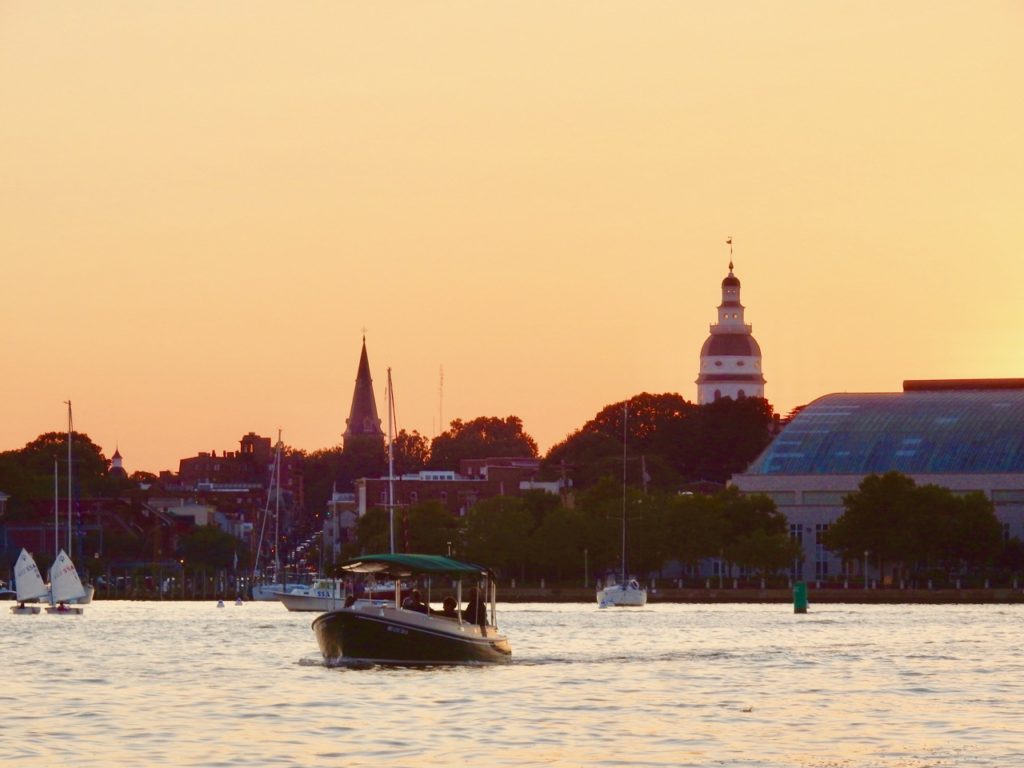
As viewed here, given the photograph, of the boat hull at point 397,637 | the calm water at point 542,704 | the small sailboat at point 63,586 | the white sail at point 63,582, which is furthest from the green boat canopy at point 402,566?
the white sail at point 63,582

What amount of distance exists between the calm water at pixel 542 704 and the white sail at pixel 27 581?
61.2 m

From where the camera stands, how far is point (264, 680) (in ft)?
244

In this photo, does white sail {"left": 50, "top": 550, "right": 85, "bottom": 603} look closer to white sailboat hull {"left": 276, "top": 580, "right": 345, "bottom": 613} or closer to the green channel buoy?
white sailboat hull {"left": 276, "top": 580, "right": 345, "bottom": 613}

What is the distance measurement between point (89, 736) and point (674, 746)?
12.4 m

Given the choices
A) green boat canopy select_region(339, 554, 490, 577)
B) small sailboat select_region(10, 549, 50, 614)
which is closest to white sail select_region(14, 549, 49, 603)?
small sailboat select_region(10, 549, 50, 614)

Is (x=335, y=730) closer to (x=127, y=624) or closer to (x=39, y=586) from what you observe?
(x=127, y=624)

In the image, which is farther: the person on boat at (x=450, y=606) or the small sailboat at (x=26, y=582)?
the small sailboat at (x=26, y=582)

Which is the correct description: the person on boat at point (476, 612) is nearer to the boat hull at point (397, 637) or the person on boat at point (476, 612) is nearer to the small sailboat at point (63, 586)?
the boat hull at point (397, 637)

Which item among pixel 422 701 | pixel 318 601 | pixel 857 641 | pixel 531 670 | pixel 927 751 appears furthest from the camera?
pixel 318 601

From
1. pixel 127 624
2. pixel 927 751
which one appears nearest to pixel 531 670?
pixel 927 751

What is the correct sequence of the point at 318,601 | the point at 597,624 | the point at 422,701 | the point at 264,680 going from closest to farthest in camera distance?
1. the point at 422,701
2. the point at 264,680
3. the point at 597,624
4. the point at 318,601

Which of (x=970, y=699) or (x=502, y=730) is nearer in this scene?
(x=502, y=730)

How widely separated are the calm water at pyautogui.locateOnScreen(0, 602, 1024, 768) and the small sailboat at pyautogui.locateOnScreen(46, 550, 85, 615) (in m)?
56.1

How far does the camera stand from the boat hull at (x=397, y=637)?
75.1 meters
